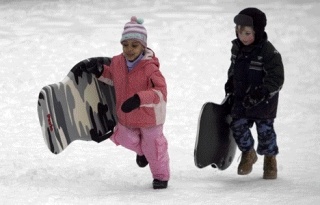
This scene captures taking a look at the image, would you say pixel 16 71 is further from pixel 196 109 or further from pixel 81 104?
pixel 81 104

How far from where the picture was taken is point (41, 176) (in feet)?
20.4

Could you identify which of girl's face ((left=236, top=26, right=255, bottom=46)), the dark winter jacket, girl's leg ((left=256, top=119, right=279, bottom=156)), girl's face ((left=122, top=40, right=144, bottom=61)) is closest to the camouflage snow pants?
girl's leg ((left=256, top=119, right=279, bottom=156))

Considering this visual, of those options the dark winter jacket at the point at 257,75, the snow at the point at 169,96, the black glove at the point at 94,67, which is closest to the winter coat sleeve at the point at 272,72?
the dark winter jacket at the point at 257,75

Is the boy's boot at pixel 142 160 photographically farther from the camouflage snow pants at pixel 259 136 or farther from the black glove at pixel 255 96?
the black glove at pixel 255 96

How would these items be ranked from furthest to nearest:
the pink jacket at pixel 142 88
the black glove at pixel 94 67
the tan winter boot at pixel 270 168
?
the tan winter boot at pixel 270 168 → the black glove at pixel 94 67 → the pink jacket at pixel 142 88

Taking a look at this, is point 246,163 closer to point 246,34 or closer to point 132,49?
point 246,34

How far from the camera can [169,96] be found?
9.60 metres

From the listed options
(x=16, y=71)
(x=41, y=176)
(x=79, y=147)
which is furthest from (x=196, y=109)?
(x=41, y=176)

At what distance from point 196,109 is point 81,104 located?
296 cm

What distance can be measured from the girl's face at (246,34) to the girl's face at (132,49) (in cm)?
78

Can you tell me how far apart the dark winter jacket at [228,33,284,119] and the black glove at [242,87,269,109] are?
3 centimetres

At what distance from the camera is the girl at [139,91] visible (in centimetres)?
580

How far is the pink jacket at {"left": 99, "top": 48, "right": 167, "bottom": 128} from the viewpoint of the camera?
5.71 metres

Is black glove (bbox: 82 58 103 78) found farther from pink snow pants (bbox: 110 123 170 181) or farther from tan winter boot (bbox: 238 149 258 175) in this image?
tan winter boot (bbox: 238 149 258 175)
